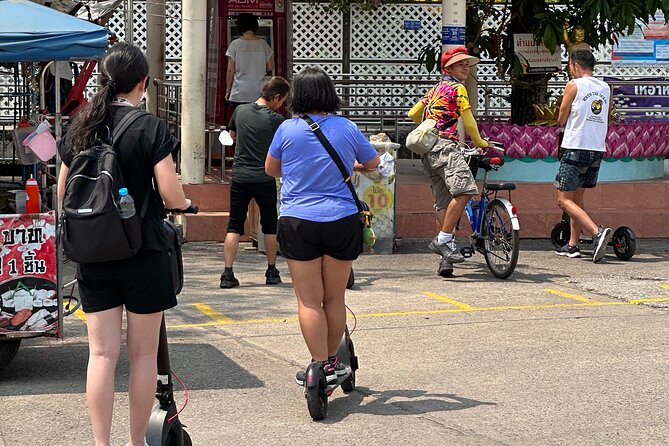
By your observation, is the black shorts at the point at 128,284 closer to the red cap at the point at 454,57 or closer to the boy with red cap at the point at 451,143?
the boy with red cap at the point at 451,143

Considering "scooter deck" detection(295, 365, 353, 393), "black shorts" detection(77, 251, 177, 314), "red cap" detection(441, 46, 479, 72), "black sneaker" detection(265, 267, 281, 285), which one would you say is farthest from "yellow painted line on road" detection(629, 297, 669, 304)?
"black shorts" detection(77, 251, 177, 314)

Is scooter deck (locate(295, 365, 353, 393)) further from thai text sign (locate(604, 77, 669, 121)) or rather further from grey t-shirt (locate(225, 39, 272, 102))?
thai text sign (locate(604, 77, 669, 121))

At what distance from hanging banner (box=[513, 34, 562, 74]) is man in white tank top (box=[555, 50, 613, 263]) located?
2555 mm

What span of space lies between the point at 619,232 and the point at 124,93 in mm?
7089

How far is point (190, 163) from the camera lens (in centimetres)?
1173

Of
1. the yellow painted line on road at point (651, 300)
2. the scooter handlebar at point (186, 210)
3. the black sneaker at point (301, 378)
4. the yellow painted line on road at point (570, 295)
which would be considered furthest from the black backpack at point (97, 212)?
the yellow painted line on road at point (651, 300)

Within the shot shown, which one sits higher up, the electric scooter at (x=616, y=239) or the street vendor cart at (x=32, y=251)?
the street vendor cart at (x=32, y=251)

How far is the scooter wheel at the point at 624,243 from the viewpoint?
35.6 ft

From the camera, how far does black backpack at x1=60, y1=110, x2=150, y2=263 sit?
4.68 m

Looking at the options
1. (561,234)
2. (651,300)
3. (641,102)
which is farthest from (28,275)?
(641,102)

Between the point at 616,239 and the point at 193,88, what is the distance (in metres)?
4.40

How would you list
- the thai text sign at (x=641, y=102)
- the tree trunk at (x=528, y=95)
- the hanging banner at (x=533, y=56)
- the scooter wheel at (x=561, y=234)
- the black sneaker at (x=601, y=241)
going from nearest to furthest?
the black sneaker at (x=601, y=241) < the scooter wheel at (x=561, y=234) < the hanging banner at (x=533, y=56) < the tree trunk at (x=528, y=95) < the thai text sign at (x=641, y=102)

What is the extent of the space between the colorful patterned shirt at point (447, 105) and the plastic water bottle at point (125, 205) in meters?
5.42

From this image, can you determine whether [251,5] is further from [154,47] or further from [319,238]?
[319,238]
